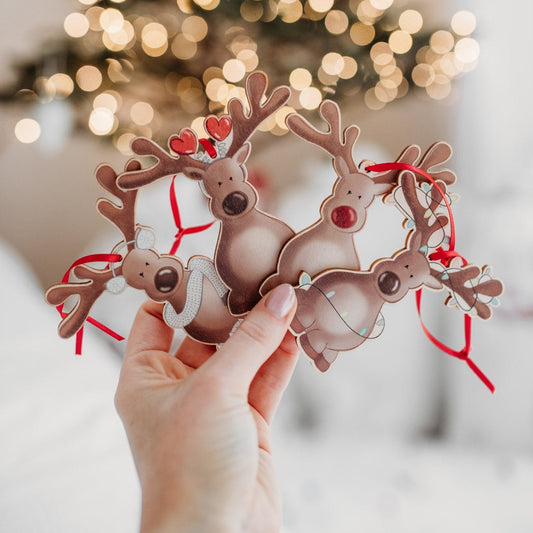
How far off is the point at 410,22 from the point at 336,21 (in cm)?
22

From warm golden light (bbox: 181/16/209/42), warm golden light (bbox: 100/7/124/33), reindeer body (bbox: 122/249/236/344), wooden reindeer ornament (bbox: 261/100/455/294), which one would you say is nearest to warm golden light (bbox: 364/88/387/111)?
warm golden light (bbox: 181/16/209/42)

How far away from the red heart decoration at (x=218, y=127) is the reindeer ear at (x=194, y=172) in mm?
41

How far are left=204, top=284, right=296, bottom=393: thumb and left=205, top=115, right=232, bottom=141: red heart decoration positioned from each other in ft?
0.61

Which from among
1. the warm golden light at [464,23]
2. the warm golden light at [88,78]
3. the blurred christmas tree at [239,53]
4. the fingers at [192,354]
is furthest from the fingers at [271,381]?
the warm golden light at [464,23]

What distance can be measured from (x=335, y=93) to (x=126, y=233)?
3.38 feet

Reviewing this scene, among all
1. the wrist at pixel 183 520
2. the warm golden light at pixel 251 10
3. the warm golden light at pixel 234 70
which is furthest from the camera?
the warm golden light at pixel 234 70

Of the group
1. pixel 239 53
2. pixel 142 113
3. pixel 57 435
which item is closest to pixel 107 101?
pixel 142 113

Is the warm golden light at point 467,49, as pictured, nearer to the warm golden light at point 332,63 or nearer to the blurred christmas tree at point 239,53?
the blurred christmas tree at point 239,53

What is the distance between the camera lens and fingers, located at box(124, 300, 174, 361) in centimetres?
68

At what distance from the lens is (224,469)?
525 millimetres

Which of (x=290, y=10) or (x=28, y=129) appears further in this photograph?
(x=28, y=129)

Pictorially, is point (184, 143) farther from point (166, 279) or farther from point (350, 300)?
point (350, 300)

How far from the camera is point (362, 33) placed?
138 centimetres

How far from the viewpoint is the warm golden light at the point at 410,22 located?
140 cm
